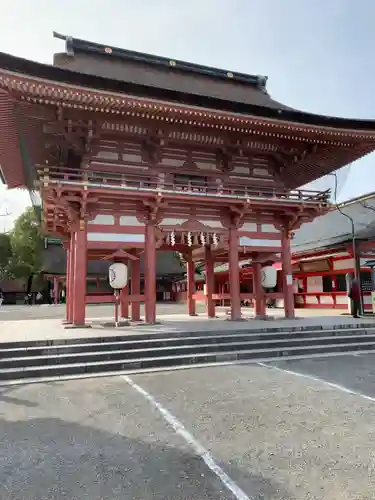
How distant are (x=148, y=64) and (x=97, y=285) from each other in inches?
1126

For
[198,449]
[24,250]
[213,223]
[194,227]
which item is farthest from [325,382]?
[24,250]

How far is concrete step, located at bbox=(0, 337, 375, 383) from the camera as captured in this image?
756cm

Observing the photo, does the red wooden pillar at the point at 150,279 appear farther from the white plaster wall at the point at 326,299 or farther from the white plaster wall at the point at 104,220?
the white plaster wall at the point at 326,299

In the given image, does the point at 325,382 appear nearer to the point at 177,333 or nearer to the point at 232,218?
the point at 177,333

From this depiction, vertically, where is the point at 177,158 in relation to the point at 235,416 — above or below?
above

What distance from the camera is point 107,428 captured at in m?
4.60

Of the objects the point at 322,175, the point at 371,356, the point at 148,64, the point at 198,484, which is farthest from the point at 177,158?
the point at 198,484

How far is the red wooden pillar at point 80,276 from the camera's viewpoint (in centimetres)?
1198

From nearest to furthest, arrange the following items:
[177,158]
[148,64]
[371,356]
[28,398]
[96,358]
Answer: [28,398]
[96,358]
[371,356]
[177,158]
[148,64]

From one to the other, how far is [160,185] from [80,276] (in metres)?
4.30

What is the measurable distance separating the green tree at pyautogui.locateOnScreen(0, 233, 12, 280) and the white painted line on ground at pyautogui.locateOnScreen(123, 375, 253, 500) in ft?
153

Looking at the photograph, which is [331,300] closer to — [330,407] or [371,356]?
[371,356]

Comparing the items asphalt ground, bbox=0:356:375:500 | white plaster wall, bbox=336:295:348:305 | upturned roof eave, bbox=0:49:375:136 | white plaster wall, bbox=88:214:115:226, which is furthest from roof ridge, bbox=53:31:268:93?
asphalt ground, bbox=0:356:375:500

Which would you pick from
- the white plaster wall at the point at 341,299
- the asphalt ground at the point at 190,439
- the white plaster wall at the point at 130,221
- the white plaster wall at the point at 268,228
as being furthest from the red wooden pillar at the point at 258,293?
the asphalt ground at the point at 190,439
